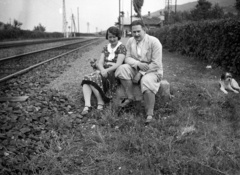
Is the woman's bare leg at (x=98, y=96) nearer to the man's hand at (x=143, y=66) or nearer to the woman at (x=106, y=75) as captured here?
the woman at (x=106, y=75)

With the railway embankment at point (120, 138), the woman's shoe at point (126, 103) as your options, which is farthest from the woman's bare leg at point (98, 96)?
the woman's shoe at point (126, 103)

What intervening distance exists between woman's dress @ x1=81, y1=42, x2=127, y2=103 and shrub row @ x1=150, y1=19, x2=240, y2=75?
163 inches

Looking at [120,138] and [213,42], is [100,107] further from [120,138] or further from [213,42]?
[213,42]

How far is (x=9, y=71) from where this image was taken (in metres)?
7.62

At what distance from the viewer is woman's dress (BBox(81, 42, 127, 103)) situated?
4133mm

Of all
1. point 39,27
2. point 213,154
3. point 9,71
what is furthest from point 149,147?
point 39,27

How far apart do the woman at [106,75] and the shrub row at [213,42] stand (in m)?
4.15

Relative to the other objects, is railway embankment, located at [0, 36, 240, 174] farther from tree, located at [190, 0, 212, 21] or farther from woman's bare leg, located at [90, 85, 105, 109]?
tree, located at [190, 0, 212, 21]

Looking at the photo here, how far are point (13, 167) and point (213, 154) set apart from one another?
2.38 meters

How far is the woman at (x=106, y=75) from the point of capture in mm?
4125

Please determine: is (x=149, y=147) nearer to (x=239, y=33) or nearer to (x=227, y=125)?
(x=227, y=125)

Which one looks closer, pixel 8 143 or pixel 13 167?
pixel 13 167

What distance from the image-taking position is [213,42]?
8.48m

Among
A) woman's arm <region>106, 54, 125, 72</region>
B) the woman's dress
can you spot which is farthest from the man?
the woman's dress
